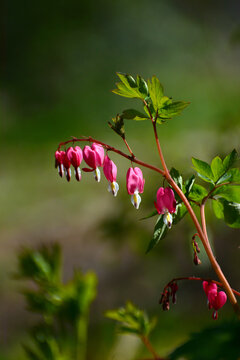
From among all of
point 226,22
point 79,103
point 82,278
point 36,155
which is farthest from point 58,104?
point 82,278

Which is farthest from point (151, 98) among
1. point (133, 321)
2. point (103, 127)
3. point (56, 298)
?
point (103, 127)

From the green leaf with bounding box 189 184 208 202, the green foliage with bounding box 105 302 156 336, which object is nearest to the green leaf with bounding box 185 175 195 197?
the green leaf with bounding box 189 184 208 202

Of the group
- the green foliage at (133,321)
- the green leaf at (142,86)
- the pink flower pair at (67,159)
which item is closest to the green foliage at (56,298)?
the green foliage at (133,321)

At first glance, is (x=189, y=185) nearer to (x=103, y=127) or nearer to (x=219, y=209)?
(x=219, y=209)

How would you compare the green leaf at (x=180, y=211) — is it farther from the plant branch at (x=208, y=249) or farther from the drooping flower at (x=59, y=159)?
the drooping flower at (x=59, y=159)

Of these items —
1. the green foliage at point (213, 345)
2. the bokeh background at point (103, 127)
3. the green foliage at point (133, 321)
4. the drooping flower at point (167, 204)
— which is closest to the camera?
the green foliage at point (213, 345)

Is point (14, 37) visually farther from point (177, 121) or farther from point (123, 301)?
point (123, 301)

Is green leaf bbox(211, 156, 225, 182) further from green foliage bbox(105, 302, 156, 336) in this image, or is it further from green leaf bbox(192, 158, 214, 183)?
green foliage bbox(105, 302, 156, 336)
